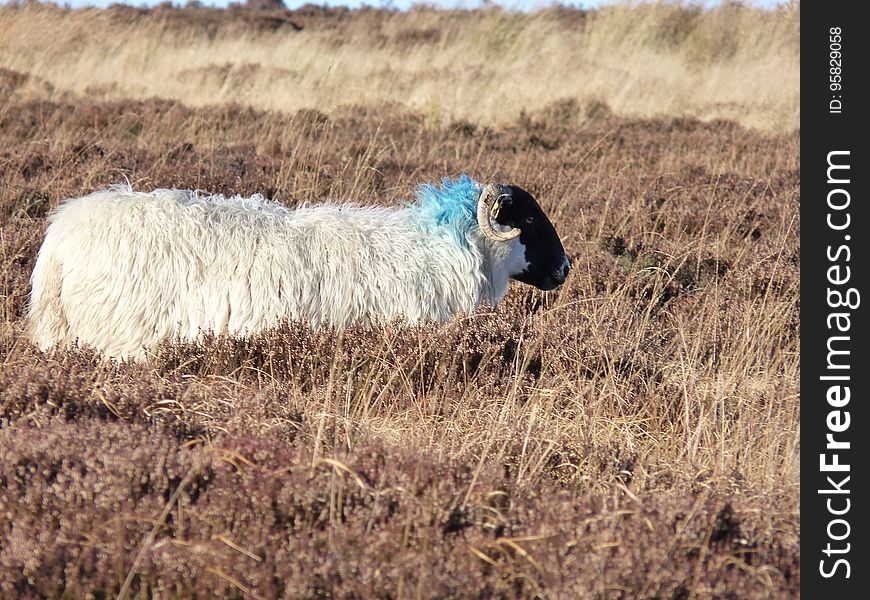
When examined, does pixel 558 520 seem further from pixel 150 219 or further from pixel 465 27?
pixel 465 27

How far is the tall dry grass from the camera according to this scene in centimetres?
1680

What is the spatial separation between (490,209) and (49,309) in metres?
2.64

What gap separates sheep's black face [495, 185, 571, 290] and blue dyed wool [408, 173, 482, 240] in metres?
0.27

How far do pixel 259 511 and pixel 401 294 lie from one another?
2.65 m

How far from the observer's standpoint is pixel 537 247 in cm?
618

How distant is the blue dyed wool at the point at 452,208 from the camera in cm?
592

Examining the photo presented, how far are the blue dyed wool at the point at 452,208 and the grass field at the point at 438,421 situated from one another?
748 mm

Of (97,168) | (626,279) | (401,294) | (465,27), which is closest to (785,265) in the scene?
(626,279)

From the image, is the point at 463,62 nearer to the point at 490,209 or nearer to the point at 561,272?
the point at 561,272
